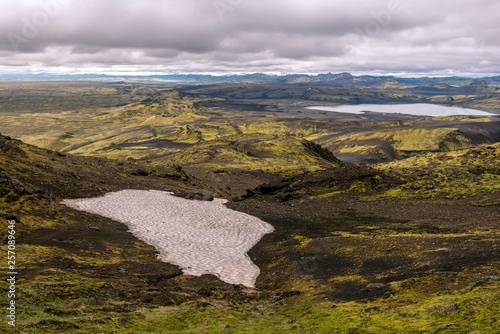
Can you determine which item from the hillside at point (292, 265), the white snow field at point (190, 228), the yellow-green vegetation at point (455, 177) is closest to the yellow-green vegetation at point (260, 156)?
the yellow-green vegetation at point (455, 177)

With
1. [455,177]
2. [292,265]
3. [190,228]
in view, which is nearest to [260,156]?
[455,177]

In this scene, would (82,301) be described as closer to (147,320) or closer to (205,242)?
(147,320)

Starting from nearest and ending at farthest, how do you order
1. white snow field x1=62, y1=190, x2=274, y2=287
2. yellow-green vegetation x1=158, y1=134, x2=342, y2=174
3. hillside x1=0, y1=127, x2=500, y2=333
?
1. hillside x1=0, y1=127, x2=500, y2=333
2. white snow field x1=62, y1=190, x2=274, y2=287
3. yellow-green vegetation x1=158, y1=134, x2=342, y2=174

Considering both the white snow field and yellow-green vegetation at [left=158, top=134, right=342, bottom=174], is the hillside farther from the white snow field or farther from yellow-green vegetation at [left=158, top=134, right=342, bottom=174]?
yellow-green vegetation at [left=158, top=134, right=342, bottom=174]

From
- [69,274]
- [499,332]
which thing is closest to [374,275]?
[499,332]

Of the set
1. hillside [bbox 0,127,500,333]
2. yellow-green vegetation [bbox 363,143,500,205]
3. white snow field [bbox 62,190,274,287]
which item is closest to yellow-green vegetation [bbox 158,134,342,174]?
yellow-green vegetation [bbox 363,143,500,205]

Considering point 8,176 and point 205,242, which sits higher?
point 8,176

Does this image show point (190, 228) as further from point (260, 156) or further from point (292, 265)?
point (260, 156)

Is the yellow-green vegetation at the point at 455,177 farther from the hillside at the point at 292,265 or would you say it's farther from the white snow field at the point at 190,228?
the white snow field at the point at 190,228
